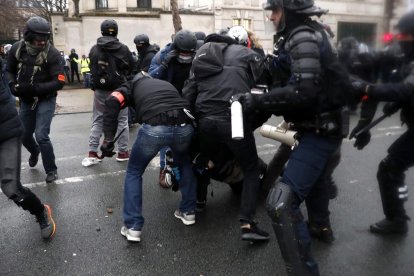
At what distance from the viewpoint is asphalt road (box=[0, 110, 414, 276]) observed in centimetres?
307

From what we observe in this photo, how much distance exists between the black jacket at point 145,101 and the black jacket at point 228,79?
21cm

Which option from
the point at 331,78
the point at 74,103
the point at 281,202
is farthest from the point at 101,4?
the point at 281,202

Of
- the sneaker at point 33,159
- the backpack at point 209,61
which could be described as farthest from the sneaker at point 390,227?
the sneaker at point 33,159

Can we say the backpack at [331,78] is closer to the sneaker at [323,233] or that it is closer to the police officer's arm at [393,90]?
the police officer's arm at [393,90]

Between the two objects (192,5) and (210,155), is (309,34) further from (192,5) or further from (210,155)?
(192,5)

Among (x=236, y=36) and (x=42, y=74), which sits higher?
(x=236, y=36)

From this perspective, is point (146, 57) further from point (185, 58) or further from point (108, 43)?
point (185, 58)

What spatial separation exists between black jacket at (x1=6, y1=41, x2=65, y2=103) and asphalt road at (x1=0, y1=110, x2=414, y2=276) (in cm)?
106

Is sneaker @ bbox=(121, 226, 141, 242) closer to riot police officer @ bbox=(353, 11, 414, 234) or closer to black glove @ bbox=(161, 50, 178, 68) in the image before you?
black glove @ bbox=(161, 50, 178, 68)

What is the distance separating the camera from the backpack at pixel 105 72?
18.2 feet

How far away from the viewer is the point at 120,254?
328 cm

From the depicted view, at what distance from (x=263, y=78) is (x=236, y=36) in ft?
2.70

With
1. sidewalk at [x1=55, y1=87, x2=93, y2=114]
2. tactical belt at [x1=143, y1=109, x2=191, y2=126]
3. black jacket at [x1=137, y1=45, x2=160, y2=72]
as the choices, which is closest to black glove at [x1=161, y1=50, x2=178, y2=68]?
tactical belt at [x1=143, y1=109, x2=191, y2=126]

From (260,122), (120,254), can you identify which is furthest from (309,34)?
(120,254)
